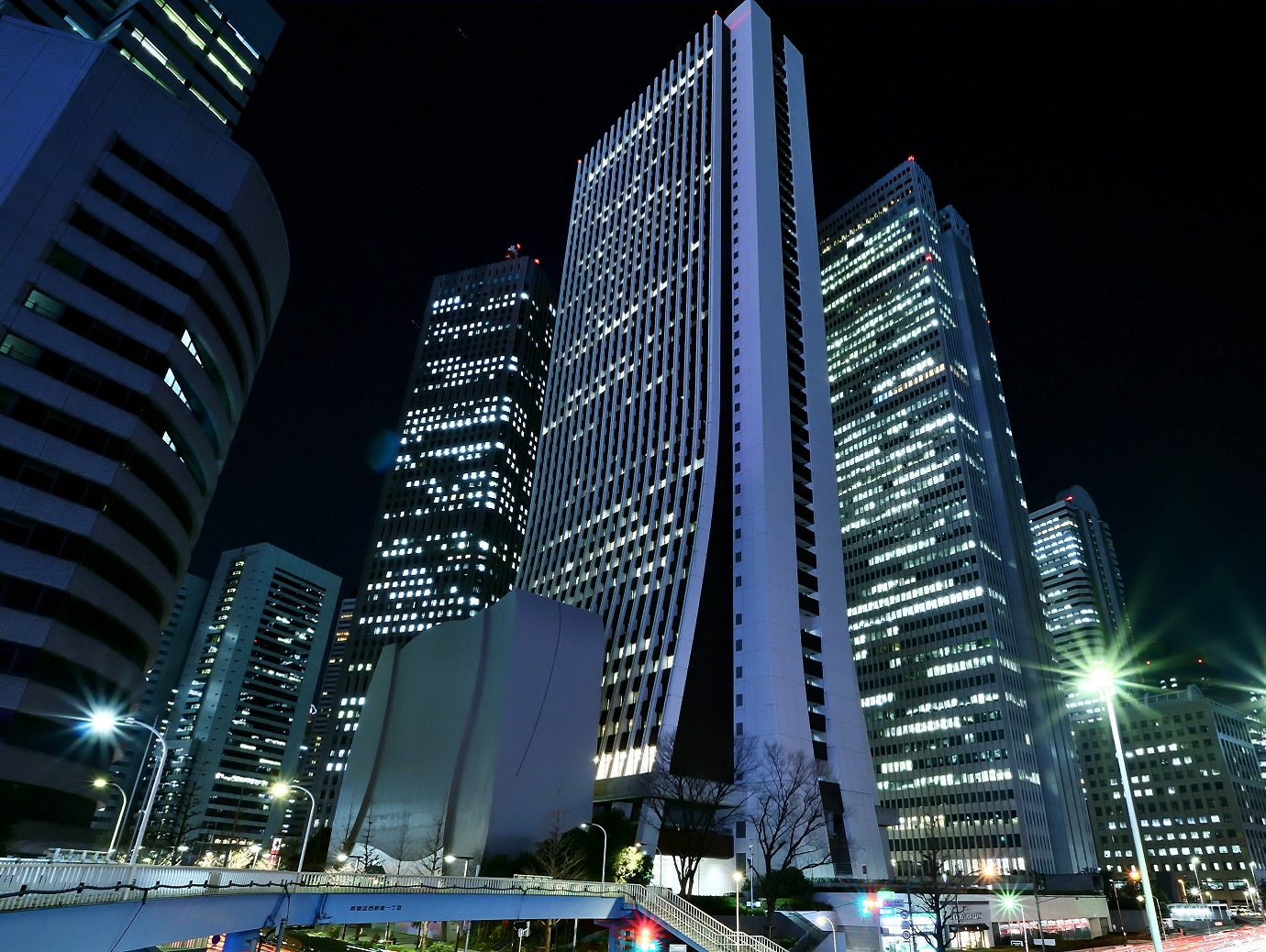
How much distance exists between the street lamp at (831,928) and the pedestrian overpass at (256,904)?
7105 millimetres

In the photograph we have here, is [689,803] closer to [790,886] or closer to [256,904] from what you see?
[790,886]

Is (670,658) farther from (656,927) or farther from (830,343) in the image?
(830,343)

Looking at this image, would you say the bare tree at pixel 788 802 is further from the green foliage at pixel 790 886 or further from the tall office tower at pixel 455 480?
the tall office tower at pixel 455 480

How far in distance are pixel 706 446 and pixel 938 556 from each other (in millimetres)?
71067

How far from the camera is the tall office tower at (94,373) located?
→ 50125 mm

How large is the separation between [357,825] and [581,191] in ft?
386

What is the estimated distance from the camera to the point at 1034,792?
12731cm

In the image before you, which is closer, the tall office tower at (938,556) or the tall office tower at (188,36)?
the tall office tower at (188,36)

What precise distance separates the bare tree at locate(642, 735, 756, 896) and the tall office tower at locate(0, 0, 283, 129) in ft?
266

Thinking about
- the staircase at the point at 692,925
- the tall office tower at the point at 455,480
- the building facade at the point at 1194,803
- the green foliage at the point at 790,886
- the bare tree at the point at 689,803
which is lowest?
the staircase at the point at 692,925

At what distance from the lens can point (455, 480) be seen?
17150 cm

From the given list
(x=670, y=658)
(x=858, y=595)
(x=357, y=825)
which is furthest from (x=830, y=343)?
(x=357, y=825)

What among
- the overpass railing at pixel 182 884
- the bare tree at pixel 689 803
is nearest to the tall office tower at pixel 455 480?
the bare tree at pixel 689 803

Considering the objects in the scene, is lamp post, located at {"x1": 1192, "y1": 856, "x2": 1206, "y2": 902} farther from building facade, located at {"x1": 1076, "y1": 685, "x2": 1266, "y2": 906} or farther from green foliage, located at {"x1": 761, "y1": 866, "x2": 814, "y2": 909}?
green foliage, located at {"x1": 761, "y1": 866, "x2": 814, "y2": 909}
